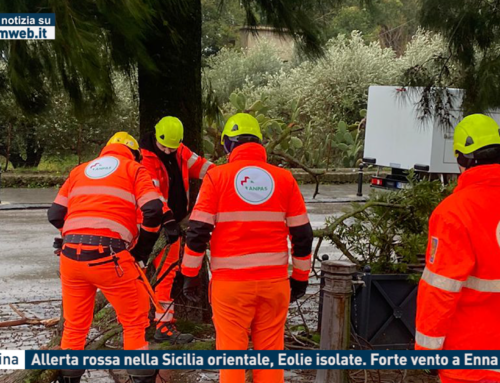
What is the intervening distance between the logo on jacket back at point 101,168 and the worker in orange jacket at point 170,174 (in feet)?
3.35

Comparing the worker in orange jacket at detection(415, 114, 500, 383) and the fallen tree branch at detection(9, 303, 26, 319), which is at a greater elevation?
the worker in orange jacket at detection(415, 114, 500, 383)

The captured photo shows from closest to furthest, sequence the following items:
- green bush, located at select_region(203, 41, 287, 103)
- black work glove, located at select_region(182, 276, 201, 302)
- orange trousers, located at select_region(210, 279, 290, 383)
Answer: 1. orange trousers, located at select_region(210, 279, 290, 383)
2. black work glove, located at select_region(182, 276, 201, 302)
3. green bush, located at select_region(203, 41, 287, 103)

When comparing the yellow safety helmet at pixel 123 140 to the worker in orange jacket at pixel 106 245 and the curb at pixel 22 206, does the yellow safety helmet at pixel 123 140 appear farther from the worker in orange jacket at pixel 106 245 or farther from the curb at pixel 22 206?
the curb at pixel 22 206

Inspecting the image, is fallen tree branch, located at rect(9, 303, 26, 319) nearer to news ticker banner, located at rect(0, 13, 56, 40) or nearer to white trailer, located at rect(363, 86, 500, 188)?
news ticker banner, located at rect(0, 13, 56, 40)

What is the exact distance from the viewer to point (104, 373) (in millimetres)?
5250

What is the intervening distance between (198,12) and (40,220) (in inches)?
331

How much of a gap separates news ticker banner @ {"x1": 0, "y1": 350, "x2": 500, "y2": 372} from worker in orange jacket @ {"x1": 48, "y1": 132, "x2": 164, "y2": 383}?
8cm

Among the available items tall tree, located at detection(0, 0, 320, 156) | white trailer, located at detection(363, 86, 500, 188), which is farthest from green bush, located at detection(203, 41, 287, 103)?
tall tree, located at detection(0, 0, 320, 156)

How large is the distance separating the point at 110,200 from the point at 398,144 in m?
13.7

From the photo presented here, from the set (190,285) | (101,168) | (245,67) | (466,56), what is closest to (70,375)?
(190,285)

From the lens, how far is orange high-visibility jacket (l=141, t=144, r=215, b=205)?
18.7 ft

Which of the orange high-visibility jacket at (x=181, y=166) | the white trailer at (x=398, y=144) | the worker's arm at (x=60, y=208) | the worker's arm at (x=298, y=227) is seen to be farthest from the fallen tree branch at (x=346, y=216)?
the white trailer at (x=398, y=144)

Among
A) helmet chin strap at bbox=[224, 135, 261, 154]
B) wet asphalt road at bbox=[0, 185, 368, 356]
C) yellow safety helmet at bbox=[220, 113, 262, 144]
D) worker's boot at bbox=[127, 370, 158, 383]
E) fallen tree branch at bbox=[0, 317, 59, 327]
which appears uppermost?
yellow safety helmet at bbox=[220, 113, 262, 144]

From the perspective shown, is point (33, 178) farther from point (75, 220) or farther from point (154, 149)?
point (75, 220)
